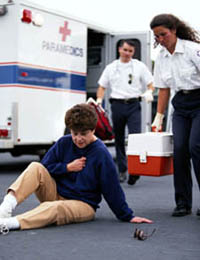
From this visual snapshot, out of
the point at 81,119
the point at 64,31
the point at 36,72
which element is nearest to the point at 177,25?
the point at 81,119

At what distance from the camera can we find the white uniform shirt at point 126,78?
7.86 m

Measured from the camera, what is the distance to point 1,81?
28.7ft

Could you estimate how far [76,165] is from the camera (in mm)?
4508

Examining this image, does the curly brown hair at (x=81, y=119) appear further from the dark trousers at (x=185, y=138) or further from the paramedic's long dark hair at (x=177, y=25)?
the paramedic's long dark hair at (x=177, y=25)

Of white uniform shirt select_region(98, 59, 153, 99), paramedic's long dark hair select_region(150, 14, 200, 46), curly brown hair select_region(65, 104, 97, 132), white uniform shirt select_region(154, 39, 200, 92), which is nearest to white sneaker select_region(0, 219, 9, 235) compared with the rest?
curly brown hair select_region(65, 104, 97, 132)

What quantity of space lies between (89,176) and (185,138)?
1002 millimetres

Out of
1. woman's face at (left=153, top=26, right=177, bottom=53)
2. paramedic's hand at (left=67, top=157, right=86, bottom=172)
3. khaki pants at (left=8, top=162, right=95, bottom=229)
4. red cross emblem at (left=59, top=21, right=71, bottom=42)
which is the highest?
red cross emblem at (left=59, top=21, right=71, bottom=42)

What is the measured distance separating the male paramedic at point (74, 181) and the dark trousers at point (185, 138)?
2.06 ft

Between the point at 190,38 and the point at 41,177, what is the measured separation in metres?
1.82

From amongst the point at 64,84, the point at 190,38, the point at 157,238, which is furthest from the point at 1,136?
the point at 157,238

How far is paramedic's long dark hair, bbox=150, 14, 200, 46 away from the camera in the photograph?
4977 millimetres

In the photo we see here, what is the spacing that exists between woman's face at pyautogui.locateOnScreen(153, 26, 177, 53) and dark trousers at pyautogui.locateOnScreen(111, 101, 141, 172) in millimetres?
2680

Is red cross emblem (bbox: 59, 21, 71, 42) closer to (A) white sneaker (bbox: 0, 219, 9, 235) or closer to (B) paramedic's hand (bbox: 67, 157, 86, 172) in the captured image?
(B) paramedic's hand (bbox: 67, 157, 86, 172)

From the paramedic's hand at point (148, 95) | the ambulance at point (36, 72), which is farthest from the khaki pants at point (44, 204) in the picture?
the ambulance at point (36, 72)
